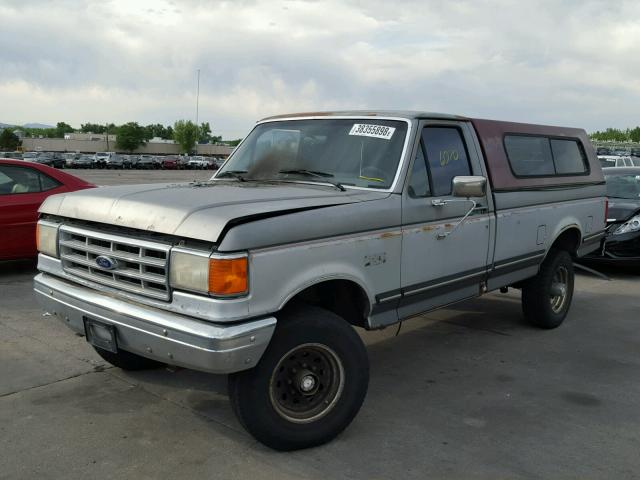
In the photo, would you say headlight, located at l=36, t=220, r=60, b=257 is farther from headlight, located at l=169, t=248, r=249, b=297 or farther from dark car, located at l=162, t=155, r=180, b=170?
dark car, located at l=162, t=155, r=180, b=170

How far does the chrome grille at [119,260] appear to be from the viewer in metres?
3.33

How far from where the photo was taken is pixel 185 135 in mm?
119375

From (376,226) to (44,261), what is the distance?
86.7 inches

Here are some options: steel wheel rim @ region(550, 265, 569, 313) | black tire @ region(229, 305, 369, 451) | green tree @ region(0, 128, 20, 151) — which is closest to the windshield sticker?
black tire @ region(229, 305, 369, 451)

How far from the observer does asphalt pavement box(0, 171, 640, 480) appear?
344 cm

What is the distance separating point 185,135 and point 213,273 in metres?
121

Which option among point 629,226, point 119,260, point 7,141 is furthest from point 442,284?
point 7,141

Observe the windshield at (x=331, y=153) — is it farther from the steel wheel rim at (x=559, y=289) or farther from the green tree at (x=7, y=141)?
the green tree at (x=7, y=141)

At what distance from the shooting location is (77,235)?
3.85 meters

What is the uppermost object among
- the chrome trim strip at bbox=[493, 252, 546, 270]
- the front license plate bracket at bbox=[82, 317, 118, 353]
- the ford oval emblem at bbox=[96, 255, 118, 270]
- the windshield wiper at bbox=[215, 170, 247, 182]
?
the windshield wiper at bbox=[215, 170, 247, 182]

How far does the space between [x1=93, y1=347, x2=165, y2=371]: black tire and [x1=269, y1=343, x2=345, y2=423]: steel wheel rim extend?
158 cm

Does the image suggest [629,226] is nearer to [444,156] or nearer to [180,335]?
[444,156]

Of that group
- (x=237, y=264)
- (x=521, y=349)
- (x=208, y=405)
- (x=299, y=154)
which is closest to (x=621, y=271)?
(x=521, y=349)

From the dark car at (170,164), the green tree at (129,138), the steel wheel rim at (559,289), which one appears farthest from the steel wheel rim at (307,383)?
the green tree at (129,138)
